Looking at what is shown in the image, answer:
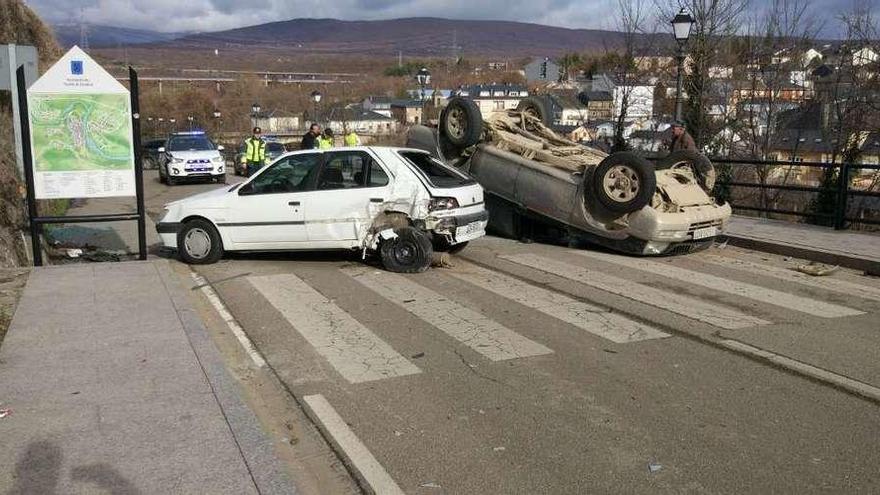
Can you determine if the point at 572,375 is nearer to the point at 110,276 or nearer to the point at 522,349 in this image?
the point at 522,349

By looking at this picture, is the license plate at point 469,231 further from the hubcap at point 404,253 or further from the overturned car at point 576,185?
the overturned car at point 576,185

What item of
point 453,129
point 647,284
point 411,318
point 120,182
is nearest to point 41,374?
point 411,318

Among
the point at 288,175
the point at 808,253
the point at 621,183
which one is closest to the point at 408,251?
the point at 288,175

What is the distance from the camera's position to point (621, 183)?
10.7m

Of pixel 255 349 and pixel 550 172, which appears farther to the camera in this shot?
pixel 550 172

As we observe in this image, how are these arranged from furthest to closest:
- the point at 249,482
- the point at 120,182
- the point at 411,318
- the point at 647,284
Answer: the point at 120,182 < the point at 647,284 < the point at 411,318 < the point at 249,482

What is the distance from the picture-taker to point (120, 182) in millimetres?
10320

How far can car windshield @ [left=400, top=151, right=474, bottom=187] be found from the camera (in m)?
10.1

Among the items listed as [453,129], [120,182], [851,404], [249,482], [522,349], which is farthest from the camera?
[453,129]

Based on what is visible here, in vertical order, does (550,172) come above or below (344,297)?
above

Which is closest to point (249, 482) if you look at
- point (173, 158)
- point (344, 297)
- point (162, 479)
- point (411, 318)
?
point (162, 479)

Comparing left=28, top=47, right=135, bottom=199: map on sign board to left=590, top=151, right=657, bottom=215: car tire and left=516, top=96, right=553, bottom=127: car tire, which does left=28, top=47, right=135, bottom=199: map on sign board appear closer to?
left=590, top=151, right=657, bottom=215: car tire

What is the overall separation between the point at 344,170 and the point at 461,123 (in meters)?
3.53

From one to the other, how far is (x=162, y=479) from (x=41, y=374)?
2217mm
